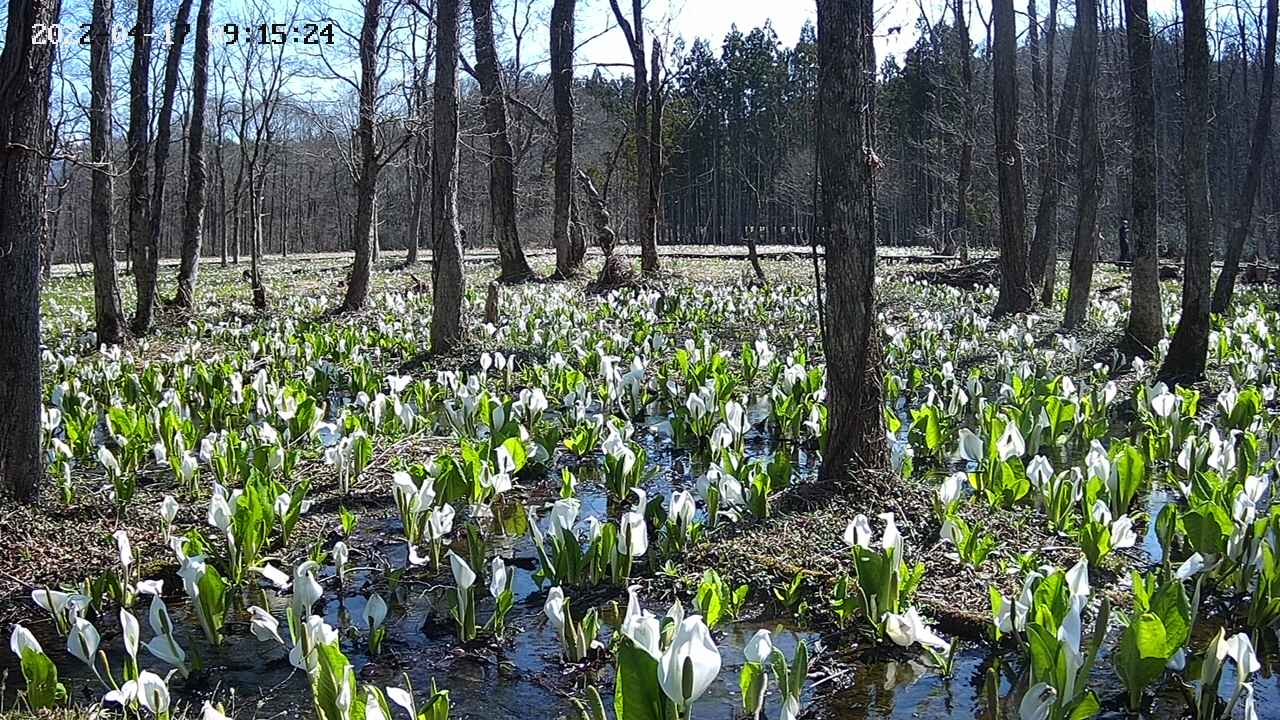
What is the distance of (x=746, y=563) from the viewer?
442 cm

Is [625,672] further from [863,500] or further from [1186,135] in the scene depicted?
[1186,135]

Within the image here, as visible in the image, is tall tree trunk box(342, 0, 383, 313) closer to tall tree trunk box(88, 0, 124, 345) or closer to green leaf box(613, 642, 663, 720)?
tall tree trunk box(88, 0, 124, 345)

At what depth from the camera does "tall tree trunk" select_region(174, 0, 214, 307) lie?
45.4 feet

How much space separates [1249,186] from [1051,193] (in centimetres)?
303

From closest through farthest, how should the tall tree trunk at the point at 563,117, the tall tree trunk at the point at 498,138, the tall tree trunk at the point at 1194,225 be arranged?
the tall tree trunk at the point at 1194,225 → the tall tree trunk at the point at 498,138 → the tall tree trunk at the point at 563,117

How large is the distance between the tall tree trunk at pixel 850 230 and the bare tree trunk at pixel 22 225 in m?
3.71

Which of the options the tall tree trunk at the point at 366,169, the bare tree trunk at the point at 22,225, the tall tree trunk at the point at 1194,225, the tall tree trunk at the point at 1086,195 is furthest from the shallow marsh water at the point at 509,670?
the tall tree trunk at the point at 366,169

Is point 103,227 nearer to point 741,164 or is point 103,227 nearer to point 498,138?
point 498,138

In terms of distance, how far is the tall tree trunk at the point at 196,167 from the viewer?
1383cm

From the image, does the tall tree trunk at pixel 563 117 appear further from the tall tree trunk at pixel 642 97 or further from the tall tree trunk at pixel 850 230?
the tall tree trunk at pixel 850 230

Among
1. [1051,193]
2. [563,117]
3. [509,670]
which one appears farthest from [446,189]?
[563,117]

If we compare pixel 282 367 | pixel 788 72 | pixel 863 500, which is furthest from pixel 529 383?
pixel 788 72

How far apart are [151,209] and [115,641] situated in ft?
34.1

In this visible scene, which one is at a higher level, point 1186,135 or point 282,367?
point 1186,135
